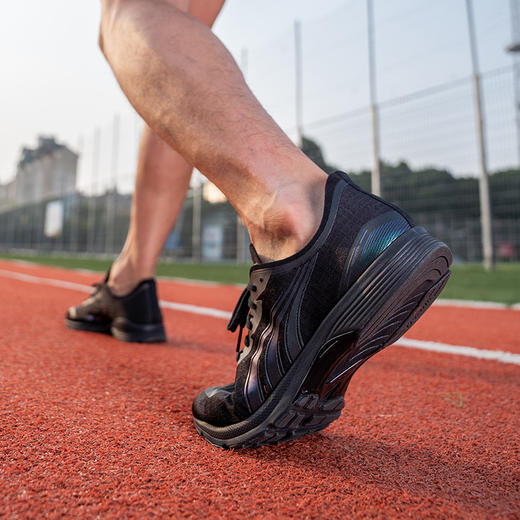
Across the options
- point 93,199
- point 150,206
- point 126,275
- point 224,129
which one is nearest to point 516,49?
point 150,206

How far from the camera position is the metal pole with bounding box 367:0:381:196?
8555 millimetres

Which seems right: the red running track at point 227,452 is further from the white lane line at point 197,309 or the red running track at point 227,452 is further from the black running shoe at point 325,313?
the white lane line at point 197,309

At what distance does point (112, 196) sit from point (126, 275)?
52.9 feet

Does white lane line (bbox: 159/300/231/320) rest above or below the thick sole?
below

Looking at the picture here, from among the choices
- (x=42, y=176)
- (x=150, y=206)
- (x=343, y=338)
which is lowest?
(x=343, y=338)

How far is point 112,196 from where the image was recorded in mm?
16641

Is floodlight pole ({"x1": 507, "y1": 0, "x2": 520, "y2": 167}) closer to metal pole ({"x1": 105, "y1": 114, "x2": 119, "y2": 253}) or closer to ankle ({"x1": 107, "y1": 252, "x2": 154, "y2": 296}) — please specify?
ankle ({"x1": 107, "y1": 252, "x2": 154, "y2": 296})

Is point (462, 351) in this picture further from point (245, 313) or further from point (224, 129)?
point (224, 129)

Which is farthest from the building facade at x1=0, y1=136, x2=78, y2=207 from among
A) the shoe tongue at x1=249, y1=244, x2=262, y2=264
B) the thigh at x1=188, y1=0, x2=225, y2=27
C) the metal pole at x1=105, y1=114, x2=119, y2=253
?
the shoe tongue at x1=249, y1=244, x2=262, y2=264

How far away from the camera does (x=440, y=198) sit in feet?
26.6

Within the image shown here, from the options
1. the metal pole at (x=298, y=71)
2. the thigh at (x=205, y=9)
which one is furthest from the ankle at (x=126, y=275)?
the metal pole at (x=298, y=71)

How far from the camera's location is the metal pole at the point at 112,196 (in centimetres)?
1595

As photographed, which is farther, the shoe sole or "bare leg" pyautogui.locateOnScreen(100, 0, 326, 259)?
the shoe sole

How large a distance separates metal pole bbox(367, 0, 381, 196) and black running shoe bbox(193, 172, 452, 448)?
775 cm
